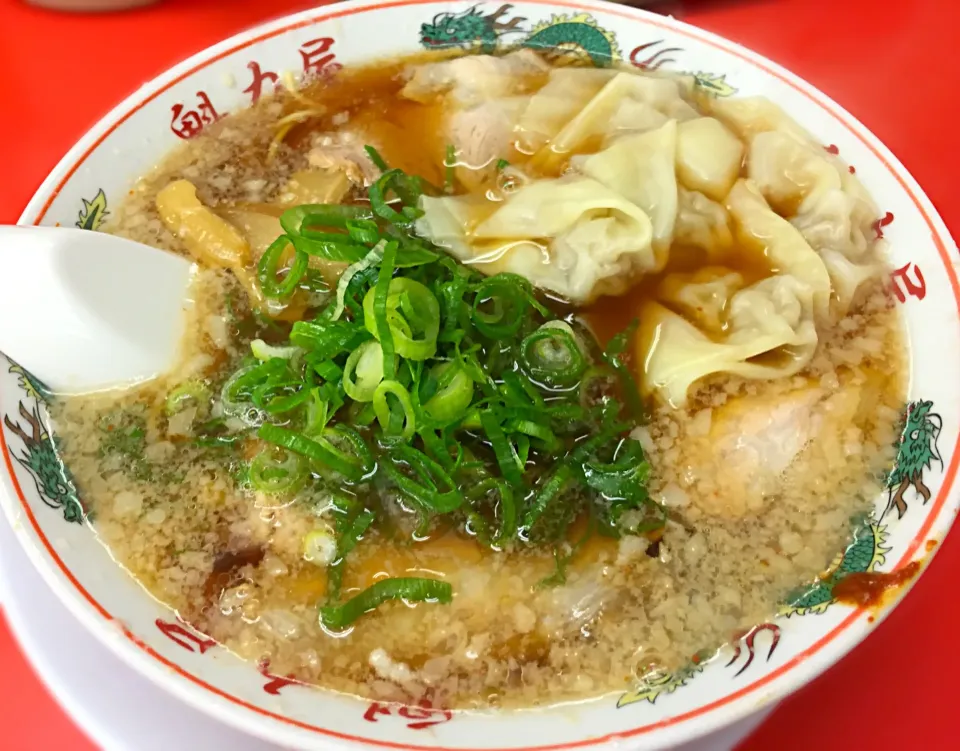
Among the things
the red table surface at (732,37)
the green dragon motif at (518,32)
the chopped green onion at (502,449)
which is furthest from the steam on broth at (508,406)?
the red table surface at (732,37)

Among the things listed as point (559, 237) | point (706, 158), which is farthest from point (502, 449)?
point (706, 158)

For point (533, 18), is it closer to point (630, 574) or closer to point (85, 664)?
point (630, 574)

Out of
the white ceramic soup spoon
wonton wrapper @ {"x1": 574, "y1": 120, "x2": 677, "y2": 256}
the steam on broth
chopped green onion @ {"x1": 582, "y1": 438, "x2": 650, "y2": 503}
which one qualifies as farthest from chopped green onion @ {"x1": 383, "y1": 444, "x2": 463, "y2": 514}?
wonton wrapper @ {"x1": 574, "y1": 120, "x2": 677, "y2": 256}

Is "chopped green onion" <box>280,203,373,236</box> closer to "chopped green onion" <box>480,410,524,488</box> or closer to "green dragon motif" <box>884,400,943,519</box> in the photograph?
"chopped green onion" <box>480,410,524,488</box>

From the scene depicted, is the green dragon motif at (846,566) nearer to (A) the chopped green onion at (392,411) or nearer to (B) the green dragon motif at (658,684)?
(B) the green dragon motif at (658,684)

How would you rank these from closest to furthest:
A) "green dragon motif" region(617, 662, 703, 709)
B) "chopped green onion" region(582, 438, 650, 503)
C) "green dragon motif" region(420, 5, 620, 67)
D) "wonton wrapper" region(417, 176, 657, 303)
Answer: "green dragon motif" region(617, 662, 703, 709)
"chopped green onion" region(582, 438, 650, 503)
"wonton wrapper" region(417, 176, 657, 303)
"green dragon motif" region(420, 5, 620, 67)

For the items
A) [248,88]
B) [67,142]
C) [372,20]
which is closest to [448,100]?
[372,20]
